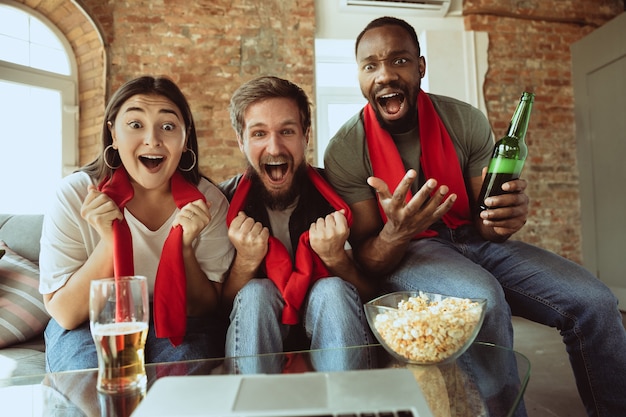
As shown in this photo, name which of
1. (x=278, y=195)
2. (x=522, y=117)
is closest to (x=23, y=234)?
(x=278, y=195)

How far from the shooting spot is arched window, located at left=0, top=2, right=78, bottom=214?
3.72m

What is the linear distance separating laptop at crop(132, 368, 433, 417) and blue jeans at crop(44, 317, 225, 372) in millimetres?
517

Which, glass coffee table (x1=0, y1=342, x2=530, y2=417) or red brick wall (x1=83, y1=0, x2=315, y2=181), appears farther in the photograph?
red brick wall (x1=83, y1=0, x2=315, y2=181)

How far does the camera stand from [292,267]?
1417 millimetres

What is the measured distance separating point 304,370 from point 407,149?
1037 mm

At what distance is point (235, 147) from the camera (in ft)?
12.6

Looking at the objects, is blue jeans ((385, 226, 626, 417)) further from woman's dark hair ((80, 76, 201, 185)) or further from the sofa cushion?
the sofa cushion

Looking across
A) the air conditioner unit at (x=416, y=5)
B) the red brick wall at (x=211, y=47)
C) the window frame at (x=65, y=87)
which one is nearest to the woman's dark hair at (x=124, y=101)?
the red brick wall at (x=211, y=47)

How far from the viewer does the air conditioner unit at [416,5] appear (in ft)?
13.3

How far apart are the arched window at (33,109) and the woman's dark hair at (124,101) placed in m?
2.77

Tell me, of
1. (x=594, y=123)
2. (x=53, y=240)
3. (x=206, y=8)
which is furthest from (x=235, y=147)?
(x=594, y=123)

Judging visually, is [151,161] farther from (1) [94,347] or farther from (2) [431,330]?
(2) [431,330]

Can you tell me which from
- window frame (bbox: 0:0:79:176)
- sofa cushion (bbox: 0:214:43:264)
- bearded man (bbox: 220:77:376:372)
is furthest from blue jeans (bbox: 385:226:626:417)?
window frame (bbox: 0:0:79:176)

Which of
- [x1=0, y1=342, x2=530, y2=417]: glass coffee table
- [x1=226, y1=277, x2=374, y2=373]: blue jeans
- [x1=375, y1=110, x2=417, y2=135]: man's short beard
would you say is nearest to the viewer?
[x1=0, y1=342, x2=530, y2=417]: glass coffee table
